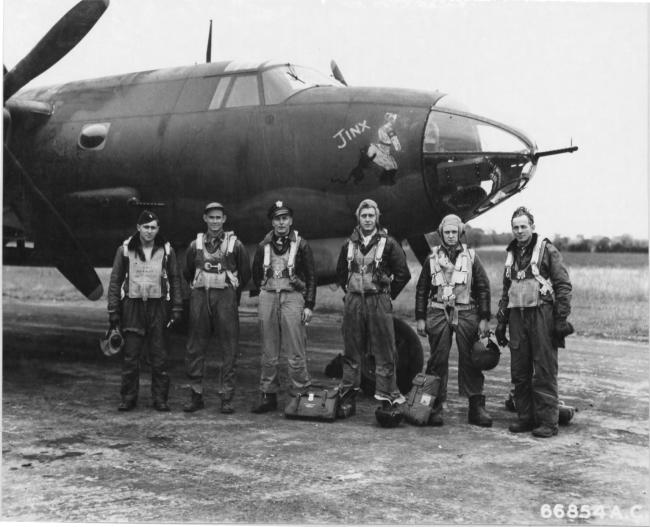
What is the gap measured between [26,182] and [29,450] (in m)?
3.73

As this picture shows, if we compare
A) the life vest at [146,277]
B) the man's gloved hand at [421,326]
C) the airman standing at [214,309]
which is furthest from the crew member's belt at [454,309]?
the life vest at [146,277]

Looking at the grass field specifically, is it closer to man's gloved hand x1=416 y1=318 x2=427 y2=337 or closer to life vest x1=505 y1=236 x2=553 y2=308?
life vest x1=505 y1=236 x2=553 y2=308

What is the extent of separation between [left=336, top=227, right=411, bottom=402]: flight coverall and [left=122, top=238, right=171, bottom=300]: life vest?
1.86 m

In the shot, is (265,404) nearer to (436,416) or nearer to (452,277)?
(436,416)

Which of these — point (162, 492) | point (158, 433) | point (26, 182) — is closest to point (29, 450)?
point (158, 433)

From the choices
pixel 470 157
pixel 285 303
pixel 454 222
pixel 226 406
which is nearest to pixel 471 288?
pixel 454 222

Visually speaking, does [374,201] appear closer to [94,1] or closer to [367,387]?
[367,387]

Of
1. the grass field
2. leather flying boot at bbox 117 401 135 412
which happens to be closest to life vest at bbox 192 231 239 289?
leather flying boot at bbox 117 401 135 412

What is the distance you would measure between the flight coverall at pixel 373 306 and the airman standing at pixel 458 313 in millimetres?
329

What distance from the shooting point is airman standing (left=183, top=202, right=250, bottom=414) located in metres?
6.89

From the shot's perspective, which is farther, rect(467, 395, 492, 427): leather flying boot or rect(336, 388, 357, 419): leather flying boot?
rect(336, 388, 357, 419): leather flying boot

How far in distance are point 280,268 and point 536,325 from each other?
2461mm

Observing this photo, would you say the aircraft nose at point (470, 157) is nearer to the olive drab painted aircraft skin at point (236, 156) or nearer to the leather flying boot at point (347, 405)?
the olive drab painted aircraft skin at point (236, 156)

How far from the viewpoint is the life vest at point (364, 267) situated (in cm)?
654
